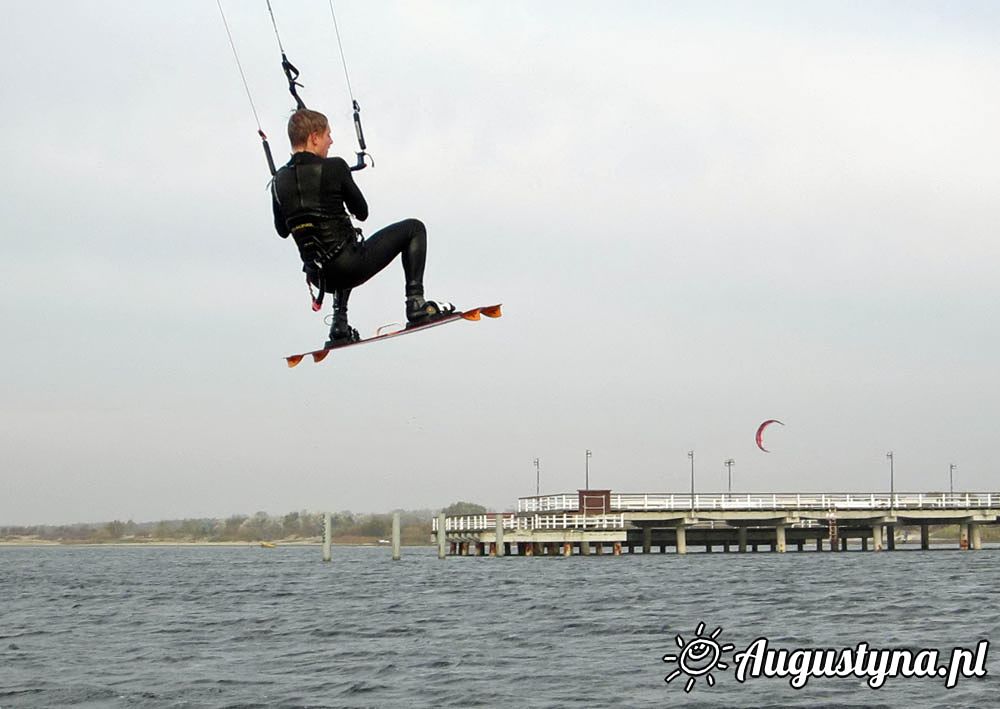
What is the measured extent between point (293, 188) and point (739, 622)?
2559cm

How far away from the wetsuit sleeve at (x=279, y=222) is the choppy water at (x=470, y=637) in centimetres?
1167

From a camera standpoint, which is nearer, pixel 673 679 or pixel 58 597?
pixel 673 679

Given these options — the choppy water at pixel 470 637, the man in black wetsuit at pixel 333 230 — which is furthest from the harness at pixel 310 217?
the choppy water at pixel 470 637

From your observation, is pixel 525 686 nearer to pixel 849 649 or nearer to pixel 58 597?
pixel 849 649

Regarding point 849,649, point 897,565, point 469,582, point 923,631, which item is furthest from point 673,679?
point 897,565

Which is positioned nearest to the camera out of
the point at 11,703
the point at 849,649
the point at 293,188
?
the point at 293,188

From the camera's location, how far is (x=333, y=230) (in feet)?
41.0

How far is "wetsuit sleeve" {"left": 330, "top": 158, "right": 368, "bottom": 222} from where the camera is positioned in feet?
39.8

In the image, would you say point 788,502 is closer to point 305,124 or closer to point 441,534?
point 441,534

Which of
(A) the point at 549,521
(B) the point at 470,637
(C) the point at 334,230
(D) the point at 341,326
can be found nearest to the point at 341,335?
(D) the point at 341,326

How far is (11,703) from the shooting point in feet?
75.7

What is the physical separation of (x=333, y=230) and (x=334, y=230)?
0.04ft

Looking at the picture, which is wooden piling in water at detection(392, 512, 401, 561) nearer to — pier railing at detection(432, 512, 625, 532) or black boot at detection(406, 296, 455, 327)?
pier railing at detection(432, 512, 625, 532)

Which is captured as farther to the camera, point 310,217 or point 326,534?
point 326,534
